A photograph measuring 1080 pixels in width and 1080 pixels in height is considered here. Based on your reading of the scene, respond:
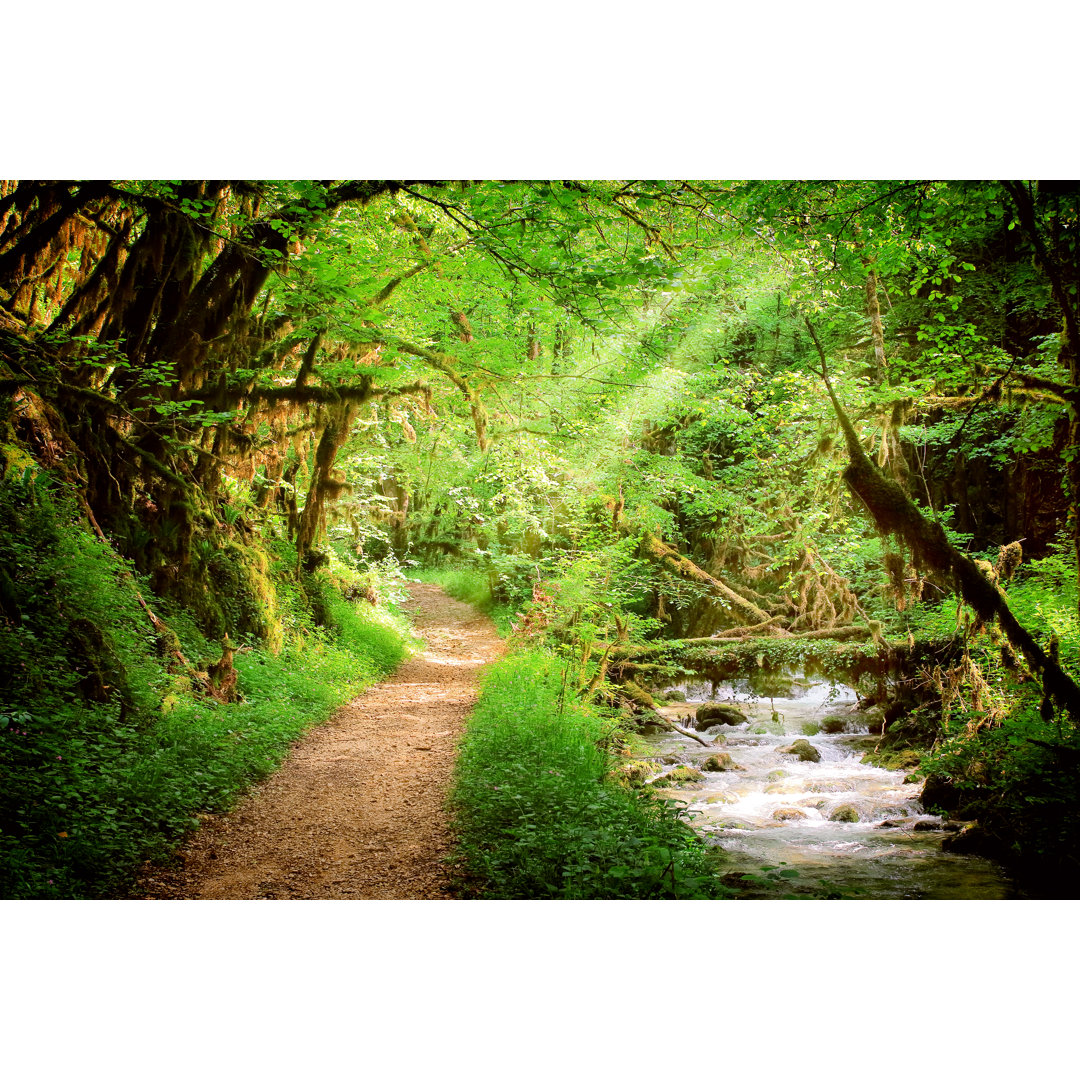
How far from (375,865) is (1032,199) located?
457 centimetres

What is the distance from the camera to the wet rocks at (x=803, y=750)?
4151 millimetres

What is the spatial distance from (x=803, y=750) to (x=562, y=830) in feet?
6.74

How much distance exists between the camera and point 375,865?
302cm

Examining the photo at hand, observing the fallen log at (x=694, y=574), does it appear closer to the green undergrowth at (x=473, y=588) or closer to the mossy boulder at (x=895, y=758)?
the mossy boulder at (x=895, y=758)

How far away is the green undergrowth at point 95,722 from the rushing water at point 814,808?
2.49 meters

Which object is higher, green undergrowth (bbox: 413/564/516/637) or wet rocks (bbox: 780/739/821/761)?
green undergrowth (bbox: 413/564/516/637)

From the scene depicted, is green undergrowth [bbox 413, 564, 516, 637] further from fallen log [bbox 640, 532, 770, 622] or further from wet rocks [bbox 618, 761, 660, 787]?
wet rocks [bbox 618, 761, 660, 787]

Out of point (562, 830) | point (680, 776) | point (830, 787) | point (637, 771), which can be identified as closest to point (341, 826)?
point (562, 830)

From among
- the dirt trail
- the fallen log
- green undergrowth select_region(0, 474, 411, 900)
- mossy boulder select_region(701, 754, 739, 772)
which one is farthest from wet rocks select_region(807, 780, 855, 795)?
green undergrowth select_region(0, 474, 411, 900)

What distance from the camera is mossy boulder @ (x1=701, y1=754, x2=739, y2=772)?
4230mm

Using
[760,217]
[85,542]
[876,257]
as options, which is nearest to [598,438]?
[760,217]

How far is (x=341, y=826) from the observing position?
127 inches

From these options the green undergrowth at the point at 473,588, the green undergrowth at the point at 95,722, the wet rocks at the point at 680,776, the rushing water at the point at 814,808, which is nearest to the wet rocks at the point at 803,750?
the rushing water at the point at 814,808

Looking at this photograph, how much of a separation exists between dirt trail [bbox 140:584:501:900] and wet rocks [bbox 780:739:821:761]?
2.27 m
